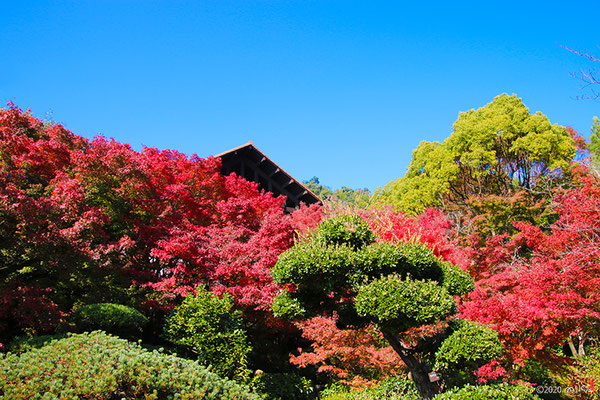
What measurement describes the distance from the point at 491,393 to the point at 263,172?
1423 centimetres

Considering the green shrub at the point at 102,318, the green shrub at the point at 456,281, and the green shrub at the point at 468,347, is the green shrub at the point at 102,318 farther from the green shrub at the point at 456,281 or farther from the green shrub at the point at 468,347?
the green shrub at the point at 456,281

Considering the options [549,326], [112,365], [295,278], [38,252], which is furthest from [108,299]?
[549,326]

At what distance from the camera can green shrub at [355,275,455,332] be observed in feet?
23.0

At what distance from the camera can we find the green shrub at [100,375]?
5047mm

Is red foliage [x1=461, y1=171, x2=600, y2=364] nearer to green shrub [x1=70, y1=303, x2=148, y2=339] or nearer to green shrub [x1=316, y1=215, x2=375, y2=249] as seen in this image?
green shrub [x1=316, y1=215, x2=375, y2=249]

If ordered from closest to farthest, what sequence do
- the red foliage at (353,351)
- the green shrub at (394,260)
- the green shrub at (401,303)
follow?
the green shrub at (401,303) → the green shrub at (394,260) → the red foliage at (353,351)

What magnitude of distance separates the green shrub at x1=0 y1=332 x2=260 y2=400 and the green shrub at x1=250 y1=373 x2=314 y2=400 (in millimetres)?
Result: 4558

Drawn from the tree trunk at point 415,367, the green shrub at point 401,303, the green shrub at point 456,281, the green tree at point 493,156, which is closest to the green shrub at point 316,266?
the green shrub at point 401,303

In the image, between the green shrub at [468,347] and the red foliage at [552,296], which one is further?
the red foliage at [552,296]

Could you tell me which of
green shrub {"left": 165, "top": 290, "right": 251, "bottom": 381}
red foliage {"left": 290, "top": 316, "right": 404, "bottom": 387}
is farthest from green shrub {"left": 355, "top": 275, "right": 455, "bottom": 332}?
green shrub {"left": 165, "top": 290, "right": 251, "bottom": 381}

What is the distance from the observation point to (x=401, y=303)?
22.9ft

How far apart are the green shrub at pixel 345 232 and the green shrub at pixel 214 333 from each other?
2992 mm

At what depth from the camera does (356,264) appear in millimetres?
7777

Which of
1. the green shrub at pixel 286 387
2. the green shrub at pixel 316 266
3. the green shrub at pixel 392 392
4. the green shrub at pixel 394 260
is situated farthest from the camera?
the green shrub at pixel 286 387
